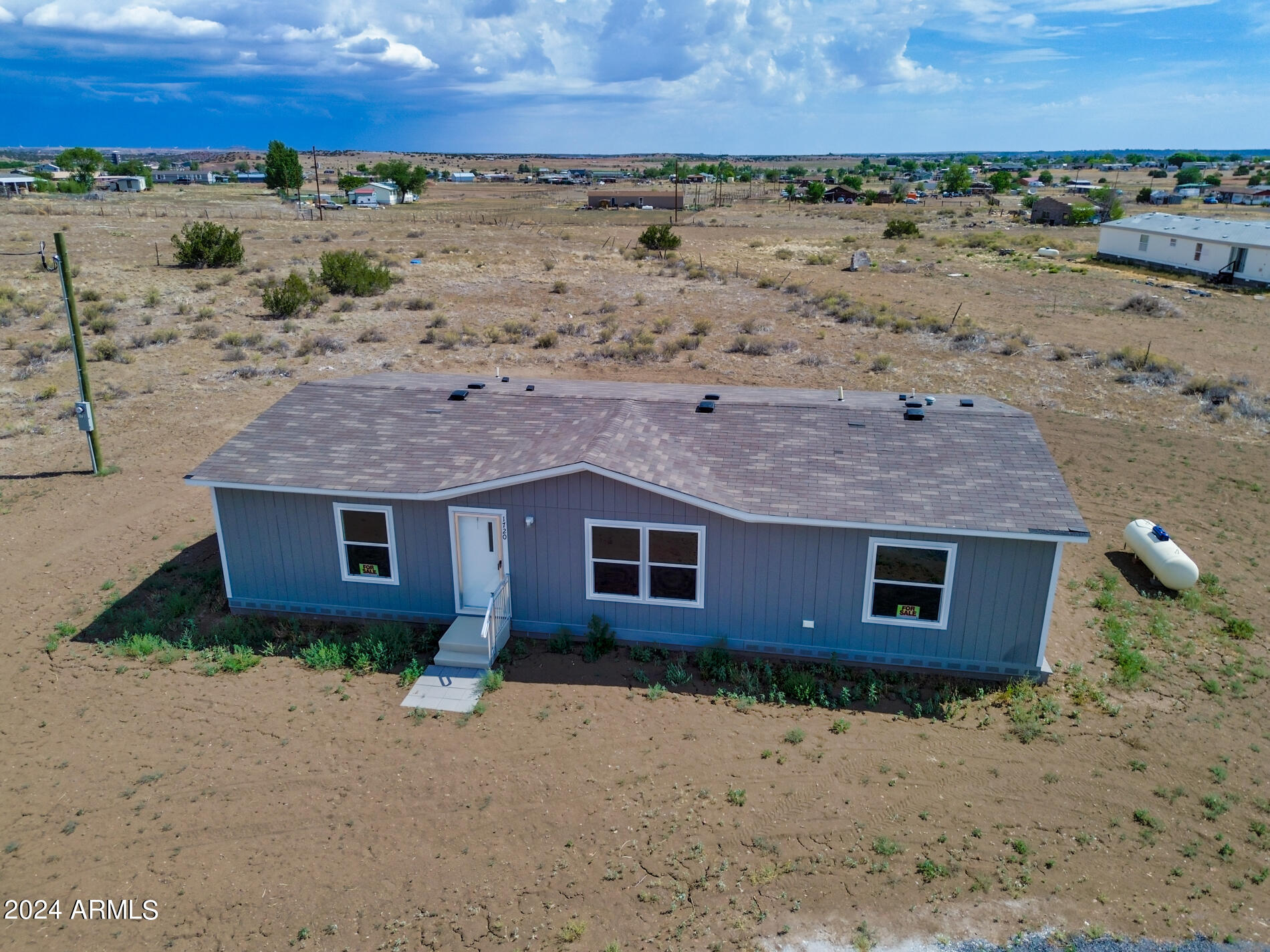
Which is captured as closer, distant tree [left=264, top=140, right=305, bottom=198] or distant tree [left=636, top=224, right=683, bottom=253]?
distant tree [left=636, top=224, right=683, bottom=253]

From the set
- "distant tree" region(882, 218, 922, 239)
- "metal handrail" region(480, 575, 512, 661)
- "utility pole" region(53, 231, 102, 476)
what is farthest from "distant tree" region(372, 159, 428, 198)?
"metal handrail" region(480, 575, 512, 661)

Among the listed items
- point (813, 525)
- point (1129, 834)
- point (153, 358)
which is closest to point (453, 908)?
point (813, 525)

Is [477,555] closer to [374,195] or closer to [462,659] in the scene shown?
[462,659]

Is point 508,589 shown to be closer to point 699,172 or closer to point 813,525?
point 813,525

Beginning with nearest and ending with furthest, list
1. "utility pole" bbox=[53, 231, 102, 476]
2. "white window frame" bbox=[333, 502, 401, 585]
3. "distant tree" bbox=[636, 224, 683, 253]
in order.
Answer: "white window frame" bbox=[333, 502, 401, 585] → "utility pole" bbox=[53, 231, 102, 476] → "distant tree" bbox=[636, 224, 683, 253]

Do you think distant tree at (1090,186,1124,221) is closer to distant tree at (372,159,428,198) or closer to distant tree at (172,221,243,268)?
distant tree at (172,221,243,268)

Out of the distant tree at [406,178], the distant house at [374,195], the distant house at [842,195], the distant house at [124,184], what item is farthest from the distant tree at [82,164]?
the distant house at [842,195]

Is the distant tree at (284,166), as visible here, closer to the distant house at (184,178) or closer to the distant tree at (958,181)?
the distant house at (184,178)
